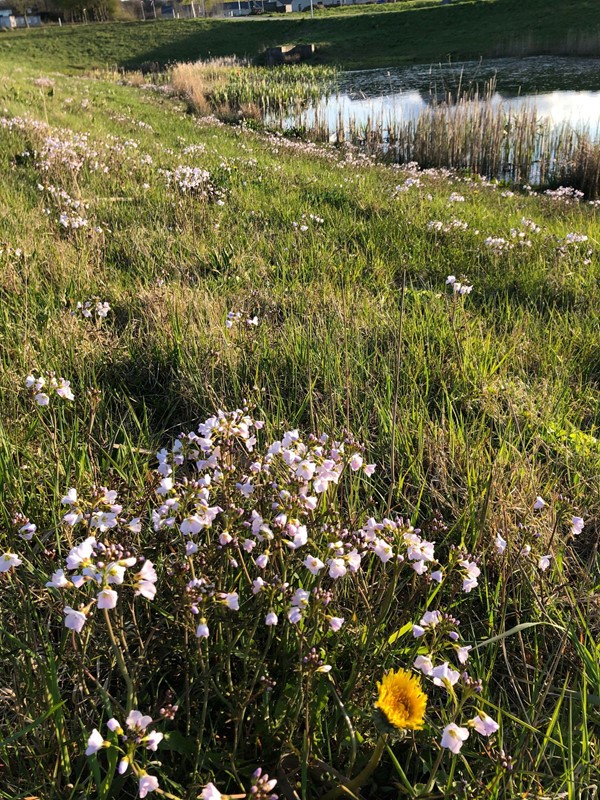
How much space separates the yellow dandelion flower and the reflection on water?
54.0ft

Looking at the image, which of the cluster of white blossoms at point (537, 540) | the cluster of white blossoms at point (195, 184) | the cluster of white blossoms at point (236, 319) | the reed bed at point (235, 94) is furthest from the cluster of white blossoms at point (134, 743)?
the reed bed at point (235, 94)

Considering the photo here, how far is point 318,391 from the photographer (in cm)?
308

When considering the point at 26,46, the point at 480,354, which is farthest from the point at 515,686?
the point at 26,46

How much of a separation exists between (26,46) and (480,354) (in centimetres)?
6288

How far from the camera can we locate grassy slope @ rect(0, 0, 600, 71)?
1465 inches

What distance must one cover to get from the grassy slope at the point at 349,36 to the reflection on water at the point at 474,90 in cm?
498

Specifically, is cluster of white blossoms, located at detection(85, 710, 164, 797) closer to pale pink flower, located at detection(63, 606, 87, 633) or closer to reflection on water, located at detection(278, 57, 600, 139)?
pale pink flower, located at detection(63, 606, 87, 633)

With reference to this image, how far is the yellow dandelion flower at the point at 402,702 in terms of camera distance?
113 centimetres

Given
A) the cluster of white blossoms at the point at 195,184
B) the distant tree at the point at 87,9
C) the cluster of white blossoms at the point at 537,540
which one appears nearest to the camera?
the cluster of white blossoms at the point at 537,540

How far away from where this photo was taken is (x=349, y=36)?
162 feet

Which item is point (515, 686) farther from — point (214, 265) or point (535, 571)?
point (214, 265)

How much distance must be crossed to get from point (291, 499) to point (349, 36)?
2327 inches

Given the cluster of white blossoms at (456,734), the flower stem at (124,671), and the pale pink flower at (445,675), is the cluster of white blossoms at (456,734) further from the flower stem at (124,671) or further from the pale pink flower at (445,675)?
the flower stem at (124,671)

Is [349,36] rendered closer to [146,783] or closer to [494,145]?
[494,145]
